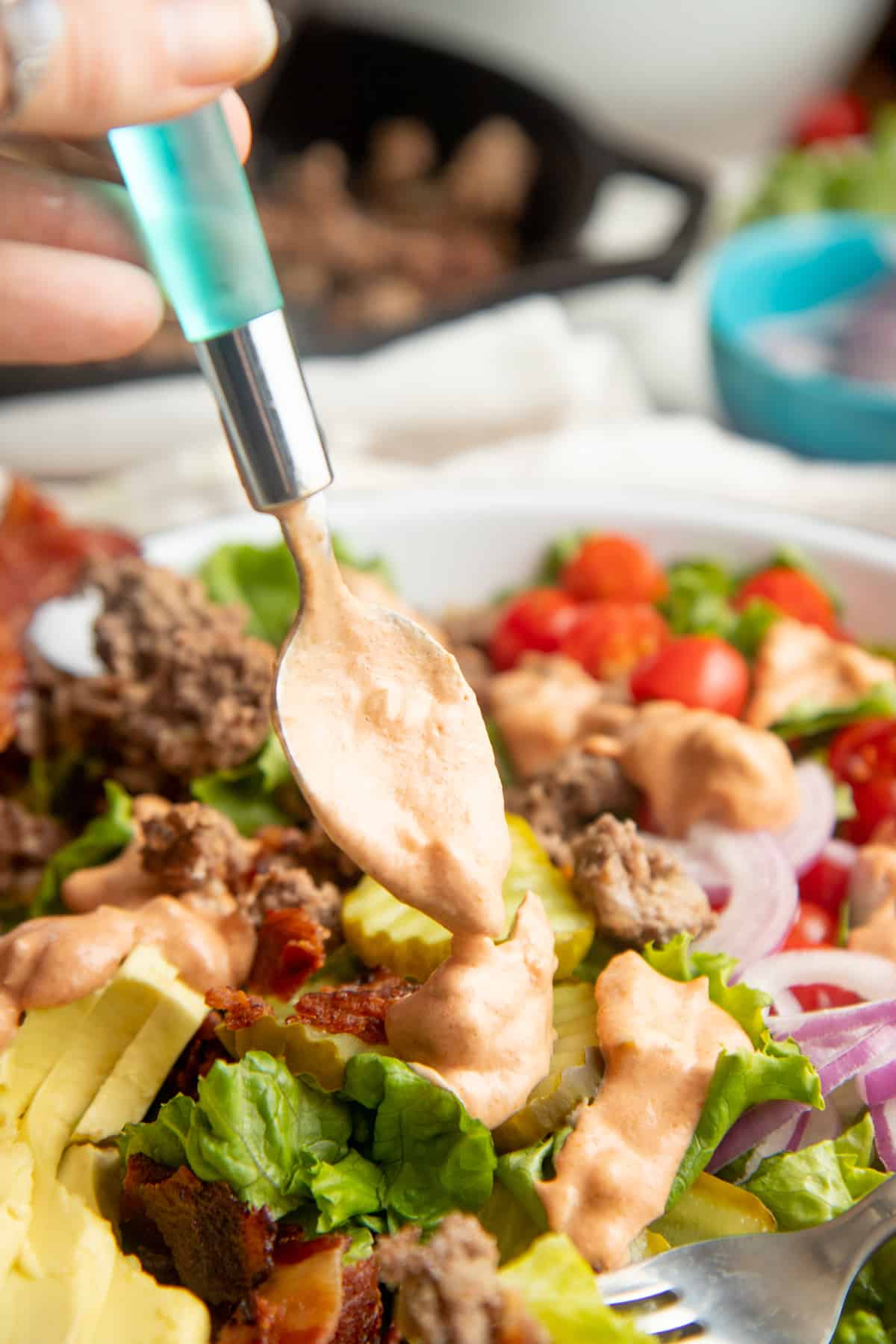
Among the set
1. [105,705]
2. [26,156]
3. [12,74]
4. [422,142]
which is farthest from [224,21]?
[422,142]

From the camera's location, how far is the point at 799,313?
5699 millimetres

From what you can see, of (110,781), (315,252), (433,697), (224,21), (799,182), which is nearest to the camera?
(224,21)

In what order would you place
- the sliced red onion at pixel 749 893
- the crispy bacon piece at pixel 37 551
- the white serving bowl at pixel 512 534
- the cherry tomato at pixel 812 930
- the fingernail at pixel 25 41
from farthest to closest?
the white serving bowl at pixel 512 534 → the crispy bacon piece at pixel 37 551 → the cherry tomato at pixel 812 930 → the sliced red onion at pixel 749 893 → the fingernail at pixel 25 41

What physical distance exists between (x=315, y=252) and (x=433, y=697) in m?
4.27

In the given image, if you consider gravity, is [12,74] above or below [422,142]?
above

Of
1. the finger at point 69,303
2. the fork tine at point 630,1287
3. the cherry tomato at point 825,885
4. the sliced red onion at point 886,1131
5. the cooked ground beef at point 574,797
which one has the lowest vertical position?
the cherry tomato at point 825,885

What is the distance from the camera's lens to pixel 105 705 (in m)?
3.19

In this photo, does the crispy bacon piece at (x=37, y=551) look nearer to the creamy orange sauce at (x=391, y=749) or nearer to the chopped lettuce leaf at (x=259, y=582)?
the chopped lettuce leaf at (x=259, y=582)

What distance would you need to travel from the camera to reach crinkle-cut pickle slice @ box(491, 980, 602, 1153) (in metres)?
2.16

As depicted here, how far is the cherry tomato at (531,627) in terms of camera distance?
12.1ft

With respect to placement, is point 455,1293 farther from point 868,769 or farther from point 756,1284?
point 868,769

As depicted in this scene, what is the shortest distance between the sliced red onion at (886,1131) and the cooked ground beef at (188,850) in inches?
48.6

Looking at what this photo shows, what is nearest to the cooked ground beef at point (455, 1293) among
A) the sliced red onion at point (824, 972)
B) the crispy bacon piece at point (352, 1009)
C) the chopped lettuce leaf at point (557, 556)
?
the crispy bacon piece at point (352, 1009)

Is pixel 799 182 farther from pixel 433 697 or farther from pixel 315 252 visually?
pixel 433 697
